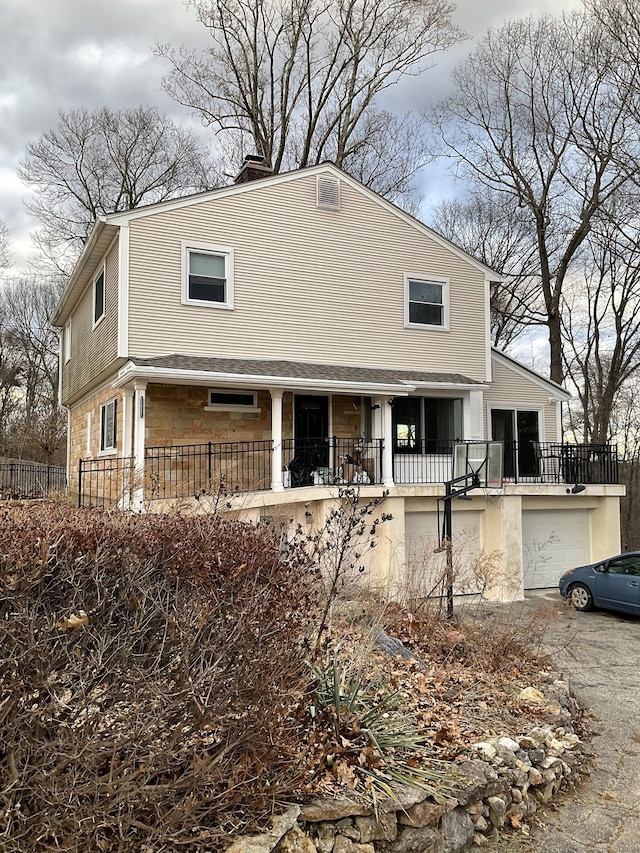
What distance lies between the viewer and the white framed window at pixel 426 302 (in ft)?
52.1

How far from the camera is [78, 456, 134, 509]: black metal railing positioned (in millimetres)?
10819

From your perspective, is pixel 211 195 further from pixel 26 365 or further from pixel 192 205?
pixel 26 365

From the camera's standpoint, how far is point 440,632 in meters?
7.72

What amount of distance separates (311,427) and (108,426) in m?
4.51

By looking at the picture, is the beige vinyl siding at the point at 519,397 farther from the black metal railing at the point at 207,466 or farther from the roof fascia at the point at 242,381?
the black metal railing at the point at 207,466

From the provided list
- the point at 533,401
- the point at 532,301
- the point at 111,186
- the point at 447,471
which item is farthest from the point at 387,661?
the point at 111,186

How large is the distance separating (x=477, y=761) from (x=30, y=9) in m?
16.7

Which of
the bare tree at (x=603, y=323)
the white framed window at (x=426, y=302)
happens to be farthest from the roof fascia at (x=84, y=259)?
the bare tree at (x=603, y=323)

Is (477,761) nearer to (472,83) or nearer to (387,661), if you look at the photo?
(387,661)

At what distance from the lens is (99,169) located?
25.8 metres

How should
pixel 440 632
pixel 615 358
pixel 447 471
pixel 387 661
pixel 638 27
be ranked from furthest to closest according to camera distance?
A: pixel 615 358 → pixel 638 27 → pixel 447 471 → pixel 440 632 → pixel 387 661

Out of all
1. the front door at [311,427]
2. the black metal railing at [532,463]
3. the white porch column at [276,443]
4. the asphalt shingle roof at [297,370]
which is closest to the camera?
the asphalt shingle roof at [297,370]

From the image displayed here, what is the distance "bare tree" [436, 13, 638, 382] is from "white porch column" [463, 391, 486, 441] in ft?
27.8

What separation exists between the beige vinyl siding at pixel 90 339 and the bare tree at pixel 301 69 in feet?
35.8
